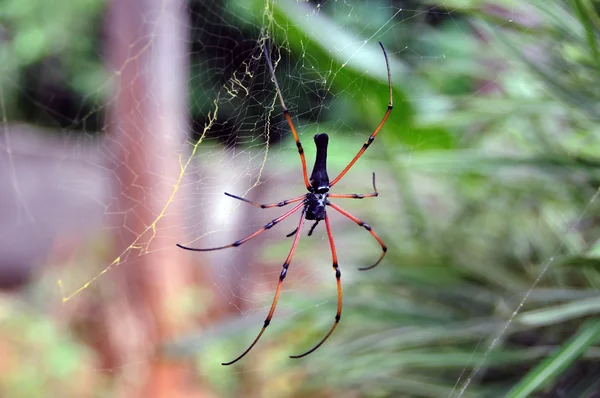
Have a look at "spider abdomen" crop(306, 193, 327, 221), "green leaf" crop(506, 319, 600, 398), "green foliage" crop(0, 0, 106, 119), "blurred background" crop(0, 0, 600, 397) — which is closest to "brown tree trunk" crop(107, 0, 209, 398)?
"blurred background" crop(0, 0, 600, 397)

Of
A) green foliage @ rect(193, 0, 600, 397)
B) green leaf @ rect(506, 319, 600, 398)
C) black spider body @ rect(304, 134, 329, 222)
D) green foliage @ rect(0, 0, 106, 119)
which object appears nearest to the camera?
green leaf @ rect(506, 319, 600, 398)

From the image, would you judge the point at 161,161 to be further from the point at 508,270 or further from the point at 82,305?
the point at 508,270

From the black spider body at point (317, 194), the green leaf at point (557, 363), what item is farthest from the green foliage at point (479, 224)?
the black spider body at point (317, 194)

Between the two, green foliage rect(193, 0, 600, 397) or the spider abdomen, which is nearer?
green foliage rect(193, 0, 600, 397)

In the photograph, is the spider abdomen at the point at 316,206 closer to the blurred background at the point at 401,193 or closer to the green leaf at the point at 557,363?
the blurred background at the point at 401,193

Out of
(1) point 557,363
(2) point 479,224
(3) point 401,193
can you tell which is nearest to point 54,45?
(3) point 401,193

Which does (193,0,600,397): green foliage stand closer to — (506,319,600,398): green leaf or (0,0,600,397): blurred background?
(0,0,600,397): blurred background

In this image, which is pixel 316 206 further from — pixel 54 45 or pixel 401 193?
pixel 54 45

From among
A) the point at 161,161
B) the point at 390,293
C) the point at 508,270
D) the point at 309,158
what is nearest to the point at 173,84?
the point at 161,161
